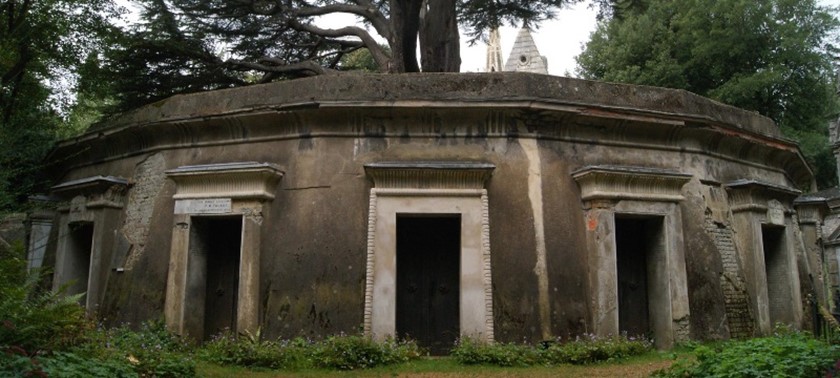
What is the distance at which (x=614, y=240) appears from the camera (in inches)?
363

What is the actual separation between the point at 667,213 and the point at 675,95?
76.2 inches

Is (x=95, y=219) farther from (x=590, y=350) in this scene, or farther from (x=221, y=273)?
(x=590, y=350)

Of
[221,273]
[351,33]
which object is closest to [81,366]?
[221,273]

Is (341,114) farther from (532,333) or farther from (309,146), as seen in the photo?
(532,333)

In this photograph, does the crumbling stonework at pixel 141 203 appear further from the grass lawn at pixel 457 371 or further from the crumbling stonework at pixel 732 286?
the crumbling stonework at pixel 732 286

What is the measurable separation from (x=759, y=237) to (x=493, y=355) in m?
5.32

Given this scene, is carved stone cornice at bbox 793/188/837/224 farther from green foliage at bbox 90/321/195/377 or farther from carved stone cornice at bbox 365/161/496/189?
green foliage at bbox 90/321/195/377

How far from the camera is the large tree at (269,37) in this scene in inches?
535

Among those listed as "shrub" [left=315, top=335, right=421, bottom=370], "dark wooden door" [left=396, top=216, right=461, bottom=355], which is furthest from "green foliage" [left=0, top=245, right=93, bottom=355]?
"dark wooden door" [left=396, top=216, right=461, bottom=355]

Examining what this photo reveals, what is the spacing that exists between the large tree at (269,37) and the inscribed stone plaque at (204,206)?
5.05 m

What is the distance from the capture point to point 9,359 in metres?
5.00

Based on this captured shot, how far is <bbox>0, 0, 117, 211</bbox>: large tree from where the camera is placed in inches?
453

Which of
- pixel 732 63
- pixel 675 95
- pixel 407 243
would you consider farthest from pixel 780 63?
pixel 407 243

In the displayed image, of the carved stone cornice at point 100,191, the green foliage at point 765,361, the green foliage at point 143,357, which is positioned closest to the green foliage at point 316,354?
the green foliage at point 143,357
